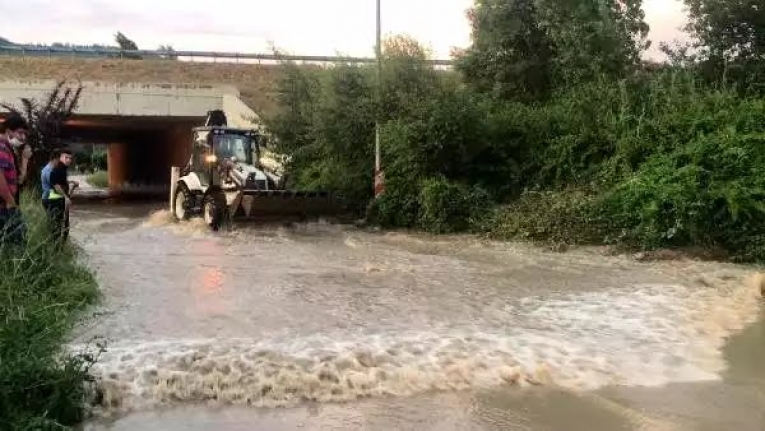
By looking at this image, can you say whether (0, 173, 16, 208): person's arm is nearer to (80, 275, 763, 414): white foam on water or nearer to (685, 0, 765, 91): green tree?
(80, 275, 763, 414): white foam on water

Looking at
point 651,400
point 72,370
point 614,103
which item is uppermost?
point 614,103

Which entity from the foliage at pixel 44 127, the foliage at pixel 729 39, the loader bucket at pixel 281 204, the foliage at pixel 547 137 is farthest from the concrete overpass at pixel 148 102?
the foliage at pixel 729 39

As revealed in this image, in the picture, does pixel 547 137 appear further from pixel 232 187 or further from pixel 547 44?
pixel 232 187

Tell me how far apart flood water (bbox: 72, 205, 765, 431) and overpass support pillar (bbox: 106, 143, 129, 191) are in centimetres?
3610

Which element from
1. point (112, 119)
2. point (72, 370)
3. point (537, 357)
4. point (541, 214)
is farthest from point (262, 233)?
point (112, 119)

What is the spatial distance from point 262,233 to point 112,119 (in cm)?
1548

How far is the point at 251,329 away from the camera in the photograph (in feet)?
25.5

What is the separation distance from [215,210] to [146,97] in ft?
38.4

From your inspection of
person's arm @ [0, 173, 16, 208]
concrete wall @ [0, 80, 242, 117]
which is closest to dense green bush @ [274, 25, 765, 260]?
concrete wall @ [0, 80, 242, 117]

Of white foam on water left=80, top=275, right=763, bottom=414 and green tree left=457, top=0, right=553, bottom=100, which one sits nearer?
white foam on water left=80, top=275, right=763, bottom=414

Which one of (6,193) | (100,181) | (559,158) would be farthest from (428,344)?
(100,181)

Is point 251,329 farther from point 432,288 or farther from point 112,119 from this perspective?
point 112,119

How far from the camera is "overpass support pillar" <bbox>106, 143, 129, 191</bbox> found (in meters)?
47.0

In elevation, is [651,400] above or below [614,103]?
below
